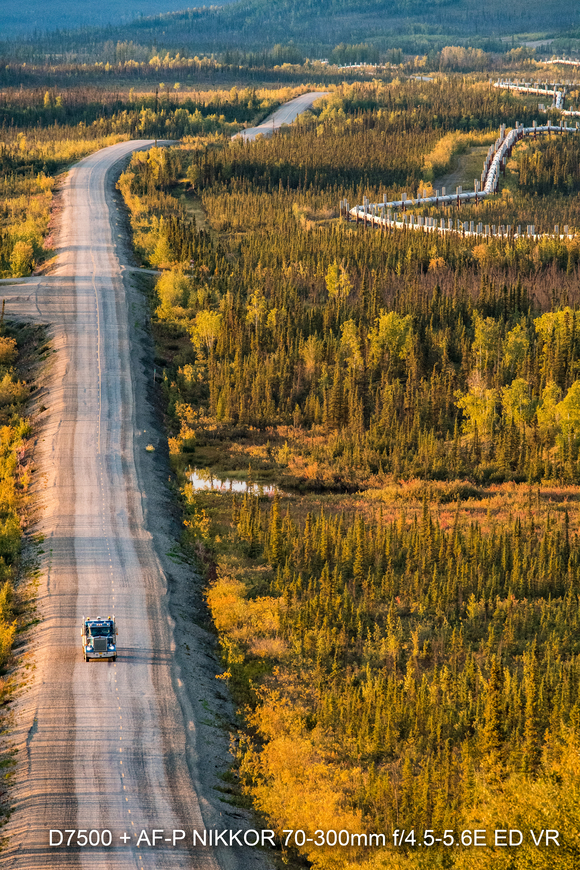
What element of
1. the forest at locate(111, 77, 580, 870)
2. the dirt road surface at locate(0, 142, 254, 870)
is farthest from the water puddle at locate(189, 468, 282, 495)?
the dirt road surface at locate(0, 142, 254, 870)

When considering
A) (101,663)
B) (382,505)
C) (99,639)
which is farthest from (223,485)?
(101,663)

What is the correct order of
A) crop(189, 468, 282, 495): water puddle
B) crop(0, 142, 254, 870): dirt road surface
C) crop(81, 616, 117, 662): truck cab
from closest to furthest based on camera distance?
1. crop(0, 142, 254, 870): dirt road surface
2. crop(81, 616, 117, 662): truck cab
3. crop(189, 468, 282, 495): water puddle

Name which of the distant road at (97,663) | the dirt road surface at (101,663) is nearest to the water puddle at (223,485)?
the dirt road surface at (101,663)

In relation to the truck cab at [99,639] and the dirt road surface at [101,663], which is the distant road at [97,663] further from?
the truck cab at [99,639]

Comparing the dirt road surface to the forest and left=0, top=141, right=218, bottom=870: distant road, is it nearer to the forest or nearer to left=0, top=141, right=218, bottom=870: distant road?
left=0, top=141, right=218, bottom=870: distant road

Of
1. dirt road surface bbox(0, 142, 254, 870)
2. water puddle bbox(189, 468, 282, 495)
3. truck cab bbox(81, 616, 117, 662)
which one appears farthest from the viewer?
water puddle bbox(189, 468, 282, 495)
